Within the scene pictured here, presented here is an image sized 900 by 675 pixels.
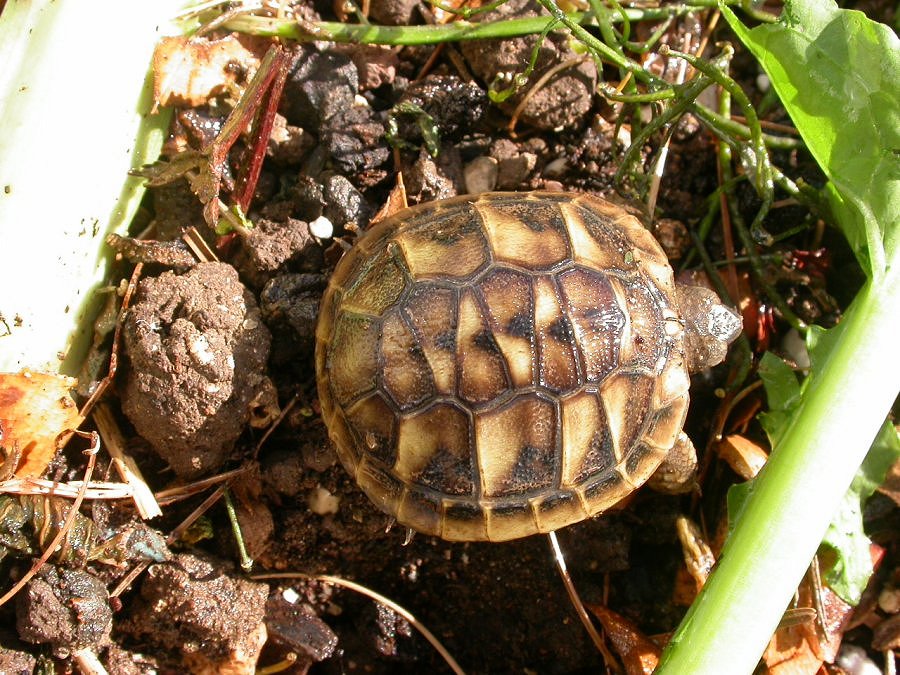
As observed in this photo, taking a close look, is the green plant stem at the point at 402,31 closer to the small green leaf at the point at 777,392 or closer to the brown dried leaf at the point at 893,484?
the small green leaf at the point at 777,392

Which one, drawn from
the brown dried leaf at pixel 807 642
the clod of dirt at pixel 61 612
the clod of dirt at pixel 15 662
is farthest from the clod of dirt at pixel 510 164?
the clod of dirt at pixel 15 662

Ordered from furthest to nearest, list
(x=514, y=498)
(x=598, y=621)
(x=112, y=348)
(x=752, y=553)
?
(x=598, y=621) < (x=112, y=348) < (x=514, y=498) < (x=752, y=553)

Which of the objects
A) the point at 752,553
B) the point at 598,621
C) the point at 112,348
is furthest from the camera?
the point at 598,621

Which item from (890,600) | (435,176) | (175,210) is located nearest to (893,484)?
(890,600)

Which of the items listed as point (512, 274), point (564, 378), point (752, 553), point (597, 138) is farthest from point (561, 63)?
point (752, 553)

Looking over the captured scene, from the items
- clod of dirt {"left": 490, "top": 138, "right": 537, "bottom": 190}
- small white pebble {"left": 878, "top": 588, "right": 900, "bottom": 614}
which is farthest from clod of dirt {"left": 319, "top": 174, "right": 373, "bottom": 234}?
small white pebble {"left": 878, "top": 588, "right": 900, "bottom": 614}

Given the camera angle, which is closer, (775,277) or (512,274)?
(512,274)

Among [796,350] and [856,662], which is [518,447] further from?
[856,662]

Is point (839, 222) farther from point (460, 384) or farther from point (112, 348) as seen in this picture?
point (112, 348)
